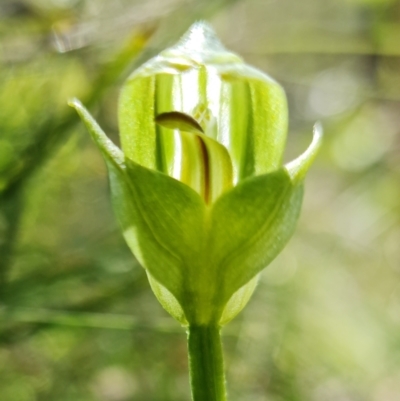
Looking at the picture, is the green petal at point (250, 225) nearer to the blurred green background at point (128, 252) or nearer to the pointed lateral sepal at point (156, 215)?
the pointed lateral sepal at point (156, 215)

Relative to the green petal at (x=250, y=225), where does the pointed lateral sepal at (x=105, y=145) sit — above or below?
above

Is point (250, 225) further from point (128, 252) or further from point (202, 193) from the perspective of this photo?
point (128, 252)

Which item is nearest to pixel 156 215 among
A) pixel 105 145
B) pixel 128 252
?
pixel 105 145

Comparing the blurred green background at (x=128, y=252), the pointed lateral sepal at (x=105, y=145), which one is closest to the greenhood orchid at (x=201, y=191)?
the pointed lateral sepal at (x=105, y=145)

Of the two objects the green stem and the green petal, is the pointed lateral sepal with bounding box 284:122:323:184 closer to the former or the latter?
the green petal

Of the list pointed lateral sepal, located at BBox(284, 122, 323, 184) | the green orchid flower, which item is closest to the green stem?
the green orchid flower

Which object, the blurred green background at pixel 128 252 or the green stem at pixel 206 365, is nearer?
the green stem at pixel 206 365

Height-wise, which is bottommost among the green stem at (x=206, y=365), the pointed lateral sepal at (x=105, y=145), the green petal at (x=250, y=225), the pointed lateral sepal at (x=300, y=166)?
the green stem at (x=206, y=365)
